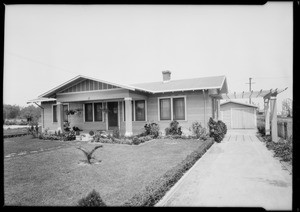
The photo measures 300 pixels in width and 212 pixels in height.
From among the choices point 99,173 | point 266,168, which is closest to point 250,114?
point 266,168

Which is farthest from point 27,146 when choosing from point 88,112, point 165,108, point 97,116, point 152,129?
point 165,108

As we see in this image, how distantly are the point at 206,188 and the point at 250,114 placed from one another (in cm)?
2074

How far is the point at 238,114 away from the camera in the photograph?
23.6 m

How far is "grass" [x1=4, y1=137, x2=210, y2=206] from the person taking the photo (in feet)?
15.4

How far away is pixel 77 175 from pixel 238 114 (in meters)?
21.5

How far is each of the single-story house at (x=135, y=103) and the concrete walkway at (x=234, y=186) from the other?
6940mm

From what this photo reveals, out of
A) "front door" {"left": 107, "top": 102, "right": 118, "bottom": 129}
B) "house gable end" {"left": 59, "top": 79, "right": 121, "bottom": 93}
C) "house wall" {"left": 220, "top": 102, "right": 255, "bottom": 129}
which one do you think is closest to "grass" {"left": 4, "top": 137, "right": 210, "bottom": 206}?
"house gable end" {"left": 59, "top": 79, "right": 121, "bottom": 93}

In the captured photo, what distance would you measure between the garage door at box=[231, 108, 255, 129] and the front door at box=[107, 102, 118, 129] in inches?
562

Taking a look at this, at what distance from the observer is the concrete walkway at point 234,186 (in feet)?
14.4

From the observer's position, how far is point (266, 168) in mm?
6703

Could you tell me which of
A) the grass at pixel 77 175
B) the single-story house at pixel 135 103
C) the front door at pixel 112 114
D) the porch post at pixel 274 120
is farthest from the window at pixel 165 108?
the porch post at pixel 274 120

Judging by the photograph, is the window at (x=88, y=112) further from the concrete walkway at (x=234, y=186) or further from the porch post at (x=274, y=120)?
the porch post at (x=274, y=120)
